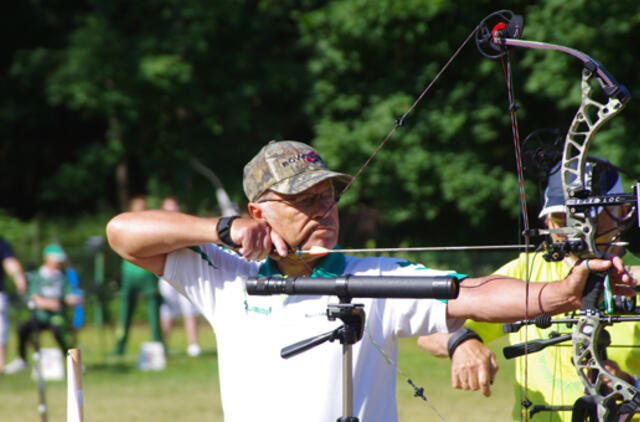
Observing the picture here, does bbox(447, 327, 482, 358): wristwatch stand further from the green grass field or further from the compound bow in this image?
the green grass field

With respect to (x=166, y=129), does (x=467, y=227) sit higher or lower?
lower

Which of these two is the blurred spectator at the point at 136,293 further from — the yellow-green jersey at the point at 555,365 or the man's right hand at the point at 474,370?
the man's right hand at the point at 474,370

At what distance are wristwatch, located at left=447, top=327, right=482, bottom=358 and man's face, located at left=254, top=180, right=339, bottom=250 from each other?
0.55m

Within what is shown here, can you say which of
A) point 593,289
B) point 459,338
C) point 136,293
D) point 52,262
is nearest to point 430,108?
point 136,293

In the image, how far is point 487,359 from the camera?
277cm

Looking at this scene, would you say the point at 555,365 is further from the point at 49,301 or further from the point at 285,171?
the point at 49,301

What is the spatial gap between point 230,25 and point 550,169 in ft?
53.1

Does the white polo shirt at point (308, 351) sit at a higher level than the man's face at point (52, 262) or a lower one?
lower

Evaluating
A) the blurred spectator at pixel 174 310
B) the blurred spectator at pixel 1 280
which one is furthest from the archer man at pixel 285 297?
the blurred spectator at pixel 174 310

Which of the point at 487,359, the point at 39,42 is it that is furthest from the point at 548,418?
the point at 39,42

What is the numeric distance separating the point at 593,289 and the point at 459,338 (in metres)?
0.78

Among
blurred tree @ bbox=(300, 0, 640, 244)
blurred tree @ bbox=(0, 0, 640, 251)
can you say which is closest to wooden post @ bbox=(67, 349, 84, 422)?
blurred tree @ bbox=(0, 0, 640, 251)

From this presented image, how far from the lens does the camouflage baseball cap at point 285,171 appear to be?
273cm

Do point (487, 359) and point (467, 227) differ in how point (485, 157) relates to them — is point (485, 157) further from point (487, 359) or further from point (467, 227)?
point (487, 359)
